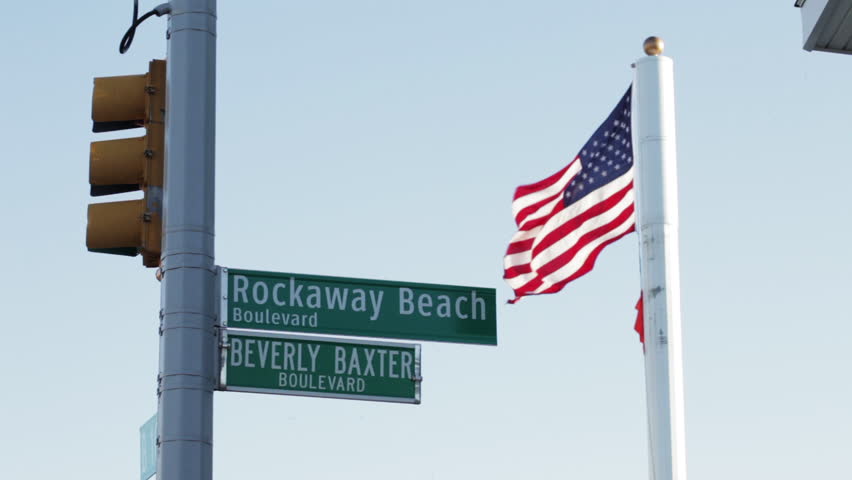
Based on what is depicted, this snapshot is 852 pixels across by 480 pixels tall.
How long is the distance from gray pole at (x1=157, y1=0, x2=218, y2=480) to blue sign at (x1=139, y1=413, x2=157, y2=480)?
0.24 m

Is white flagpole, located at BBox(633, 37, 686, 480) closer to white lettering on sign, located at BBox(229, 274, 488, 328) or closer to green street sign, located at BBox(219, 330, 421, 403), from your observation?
white lettering on sign, located at BBox(229, 274, 488, 328)

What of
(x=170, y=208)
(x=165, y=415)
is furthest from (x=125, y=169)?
(x=165, y=415)

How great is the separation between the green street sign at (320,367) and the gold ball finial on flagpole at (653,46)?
366 cm

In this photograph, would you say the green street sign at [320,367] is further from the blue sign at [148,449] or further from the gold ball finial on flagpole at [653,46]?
the gold ball finial on flagpole at [653,46]

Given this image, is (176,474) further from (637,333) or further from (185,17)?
(637,333)

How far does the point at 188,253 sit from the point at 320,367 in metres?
1.25

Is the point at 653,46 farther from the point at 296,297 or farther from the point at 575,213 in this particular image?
the point at 296,297

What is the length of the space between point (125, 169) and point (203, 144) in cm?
60

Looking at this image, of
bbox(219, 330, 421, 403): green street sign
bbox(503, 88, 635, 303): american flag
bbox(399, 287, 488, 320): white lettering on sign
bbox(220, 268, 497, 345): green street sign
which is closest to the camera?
bbox(219, 330, 421, 403): green street sign

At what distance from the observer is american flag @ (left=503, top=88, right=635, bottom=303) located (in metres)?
11.6

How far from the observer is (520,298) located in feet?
40.3

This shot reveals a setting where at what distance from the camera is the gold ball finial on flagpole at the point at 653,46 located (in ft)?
37.5

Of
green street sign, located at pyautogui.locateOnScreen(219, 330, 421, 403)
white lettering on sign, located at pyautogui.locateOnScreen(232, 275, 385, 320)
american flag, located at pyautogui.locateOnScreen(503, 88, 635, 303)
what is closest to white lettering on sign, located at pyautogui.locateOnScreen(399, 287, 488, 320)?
white lettering on sign, located at pyautogui.locateOnScreen(232, 275, 385, 320)

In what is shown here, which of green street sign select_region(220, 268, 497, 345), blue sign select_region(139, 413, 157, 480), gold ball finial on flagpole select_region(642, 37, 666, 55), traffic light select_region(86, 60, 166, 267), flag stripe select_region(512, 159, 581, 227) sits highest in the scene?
gold ball finial on flagpole select_region(642, 37, 666, 55)
